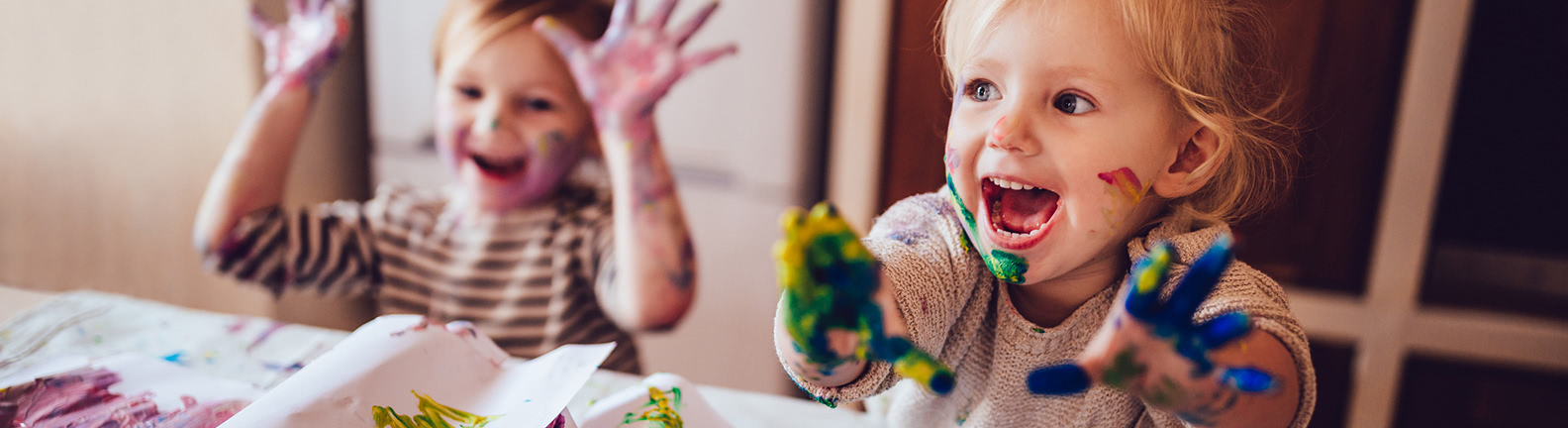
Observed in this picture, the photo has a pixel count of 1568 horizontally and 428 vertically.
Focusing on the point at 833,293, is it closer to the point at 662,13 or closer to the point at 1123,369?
the point at 1123,369

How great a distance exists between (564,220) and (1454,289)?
1.23 metres

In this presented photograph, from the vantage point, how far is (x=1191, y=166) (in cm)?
50

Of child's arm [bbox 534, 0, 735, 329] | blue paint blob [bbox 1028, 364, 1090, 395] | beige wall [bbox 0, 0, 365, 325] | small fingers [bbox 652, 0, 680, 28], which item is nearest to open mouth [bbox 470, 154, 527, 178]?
child's arm [bbox 534, 0, 735, 329]

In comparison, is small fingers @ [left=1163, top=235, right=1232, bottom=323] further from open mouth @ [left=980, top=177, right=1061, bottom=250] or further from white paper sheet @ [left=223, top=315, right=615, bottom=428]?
white paper sheet @ [left=223, top=315, right=615, bottom=428]

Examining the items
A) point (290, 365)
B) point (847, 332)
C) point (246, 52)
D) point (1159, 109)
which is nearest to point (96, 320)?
point (290, 365)

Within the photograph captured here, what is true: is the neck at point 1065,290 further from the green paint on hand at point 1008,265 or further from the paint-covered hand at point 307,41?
the paint-covered hand at point 307,41

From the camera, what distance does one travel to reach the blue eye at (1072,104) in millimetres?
471

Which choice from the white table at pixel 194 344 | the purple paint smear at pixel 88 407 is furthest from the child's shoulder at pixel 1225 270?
the purple paint smear at pixel 88 407

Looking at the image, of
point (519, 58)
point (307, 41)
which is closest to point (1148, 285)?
point (519, 58)

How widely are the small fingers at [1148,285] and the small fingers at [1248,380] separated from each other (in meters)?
0.05

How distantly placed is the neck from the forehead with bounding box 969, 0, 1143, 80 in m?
0.12

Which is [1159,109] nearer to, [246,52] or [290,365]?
[290,365]

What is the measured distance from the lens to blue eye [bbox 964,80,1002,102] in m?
0.50

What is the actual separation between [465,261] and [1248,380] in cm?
91
